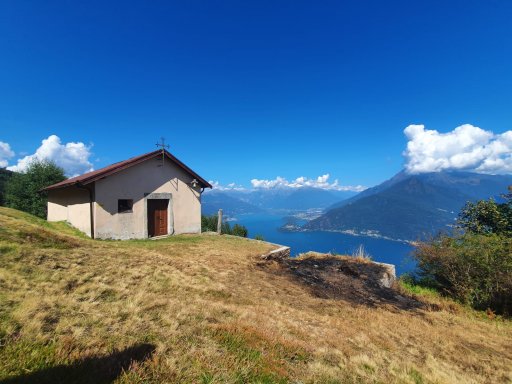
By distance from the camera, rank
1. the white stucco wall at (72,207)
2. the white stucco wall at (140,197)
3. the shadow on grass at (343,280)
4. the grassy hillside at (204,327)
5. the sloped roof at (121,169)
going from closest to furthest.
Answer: the grassy hillside at (204,327) → the shadow on grass at (343,280) → the sloped roof at (121,169) → the white stucco wall at (140,197) → the white stucco wall at (72,207)

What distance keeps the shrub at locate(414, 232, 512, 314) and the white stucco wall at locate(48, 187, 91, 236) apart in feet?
61.0

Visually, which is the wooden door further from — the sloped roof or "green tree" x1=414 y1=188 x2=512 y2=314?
"green tree" x1=414 y1=188 x2=512 y2=314

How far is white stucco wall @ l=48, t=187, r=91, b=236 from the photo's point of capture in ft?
52.9

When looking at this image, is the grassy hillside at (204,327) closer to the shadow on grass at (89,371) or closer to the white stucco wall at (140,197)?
the shadow on grass at (89,371)

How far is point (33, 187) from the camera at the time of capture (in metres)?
34.5

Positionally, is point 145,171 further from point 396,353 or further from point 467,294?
point 467,294

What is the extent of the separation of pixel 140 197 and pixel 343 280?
13.4 metres

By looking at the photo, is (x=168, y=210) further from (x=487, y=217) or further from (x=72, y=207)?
(x=487, y=217)

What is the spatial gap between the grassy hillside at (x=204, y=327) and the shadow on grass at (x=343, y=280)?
13 cm

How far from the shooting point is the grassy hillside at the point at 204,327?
140 inches

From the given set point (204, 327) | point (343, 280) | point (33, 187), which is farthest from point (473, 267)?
point (33, 187)

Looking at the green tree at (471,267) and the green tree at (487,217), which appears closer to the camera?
the green tree at (471,267)

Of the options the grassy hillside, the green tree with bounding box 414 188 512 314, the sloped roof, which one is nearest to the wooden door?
the sloped roof

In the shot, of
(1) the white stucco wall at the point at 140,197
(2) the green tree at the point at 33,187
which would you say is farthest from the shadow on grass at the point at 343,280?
(2) the green tree at the point at 33,187
